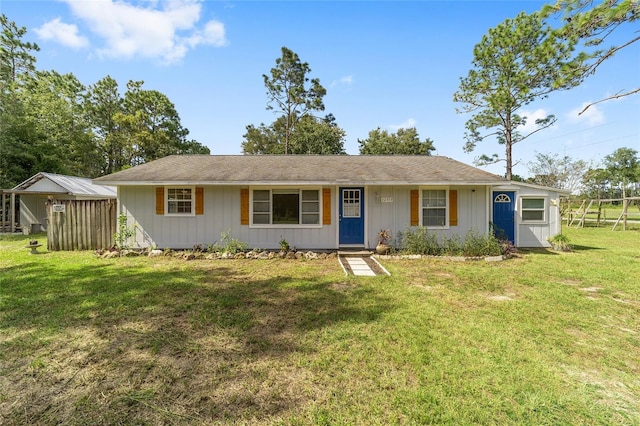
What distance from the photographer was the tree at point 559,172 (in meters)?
25.9

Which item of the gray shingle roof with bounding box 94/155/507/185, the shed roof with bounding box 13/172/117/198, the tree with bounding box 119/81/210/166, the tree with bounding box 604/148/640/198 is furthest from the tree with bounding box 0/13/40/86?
the tree with bounding box 604/148/640/198

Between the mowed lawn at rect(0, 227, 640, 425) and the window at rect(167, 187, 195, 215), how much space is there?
11.6 ft

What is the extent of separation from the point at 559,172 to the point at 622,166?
126ft

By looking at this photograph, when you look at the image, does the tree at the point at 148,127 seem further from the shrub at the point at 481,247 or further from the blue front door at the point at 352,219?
the shrub at the point at 481,247

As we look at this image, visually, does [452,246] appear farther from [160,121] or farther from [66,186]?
[160,121]

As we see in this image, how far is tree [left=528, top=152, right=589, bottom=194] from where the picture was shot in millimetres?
25875

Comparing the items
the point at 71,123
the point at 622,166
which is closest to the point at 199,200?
the point at 71,123

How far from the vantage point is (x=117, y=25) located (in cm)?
797

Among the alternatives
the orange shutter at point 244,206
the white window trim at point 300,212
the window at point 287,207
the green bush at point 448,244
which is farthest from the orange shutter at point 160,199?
the green bush at point 448,244

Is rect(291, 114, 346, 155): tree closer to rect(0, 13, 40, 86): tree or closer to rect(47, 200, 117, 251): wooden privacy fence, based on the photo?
rect(47, 200, 117, 251): wooden privacy fence

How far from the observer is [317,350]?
3.27 metres

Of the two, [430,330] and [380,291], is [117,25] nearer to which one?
[380,291]

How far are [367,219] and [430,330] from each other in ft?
19.3

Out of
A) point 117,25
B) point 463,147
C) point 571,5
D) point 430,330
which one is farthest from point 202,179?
point 463,147
